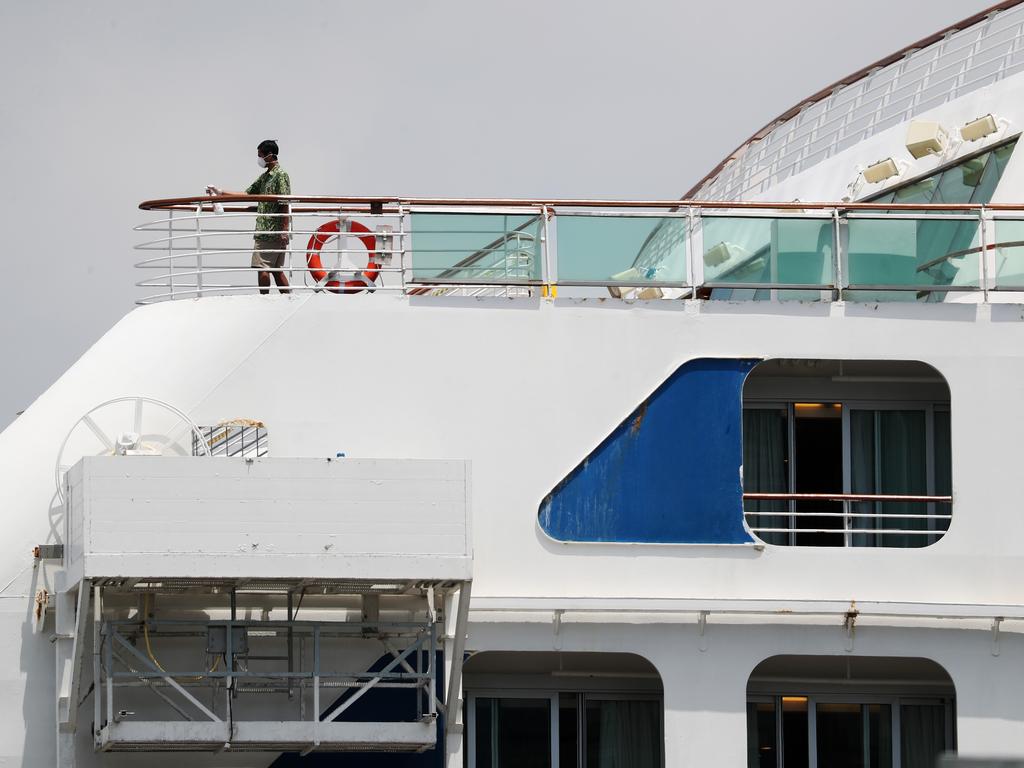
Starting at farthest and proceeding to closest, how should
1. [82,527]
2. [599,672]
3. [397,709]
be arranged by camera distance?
[599,672], [397,709], [82,527]

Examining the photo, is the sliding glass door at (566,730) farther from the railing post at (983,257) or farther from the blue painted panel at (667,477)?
the railing post at (983,257)

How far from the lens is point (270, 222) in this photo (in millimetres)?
17438

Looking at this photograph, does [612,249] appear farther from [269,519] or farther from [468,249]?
[269,519]

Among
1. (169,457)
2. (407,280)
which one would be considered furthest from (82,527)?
(407,280)

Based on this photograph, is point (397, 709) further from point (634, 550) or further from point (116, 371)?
point (116, 371)

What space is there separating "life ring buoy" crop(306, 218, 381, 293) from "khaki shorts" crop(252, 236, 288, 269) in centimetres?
25

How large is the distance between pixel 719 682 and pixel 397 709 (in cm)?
280

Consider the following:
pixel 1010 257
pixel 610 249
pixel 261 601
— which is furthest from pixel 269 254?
pixel 1010 257

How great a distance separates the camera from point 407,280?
16797 millimetres

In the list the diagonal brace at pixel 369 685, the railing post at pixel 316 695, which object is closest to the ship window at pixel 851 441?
the diagonal brace at pixel 369 685

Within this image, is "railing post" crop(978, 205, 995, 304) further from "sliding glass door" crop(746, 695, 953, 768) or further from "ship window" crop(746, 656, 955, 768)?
"sliding glass door" crop(746, 695, 953, 768)

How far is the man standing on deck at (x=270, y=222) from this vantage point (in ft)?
55.4

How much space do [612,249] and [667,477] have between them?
2.12m

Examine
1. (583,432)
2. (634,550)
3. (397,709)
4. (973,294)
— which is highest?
(973,294)
